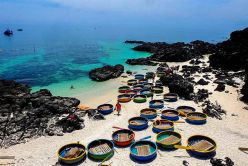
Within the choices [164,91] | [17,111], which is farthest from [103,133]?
[164,91]

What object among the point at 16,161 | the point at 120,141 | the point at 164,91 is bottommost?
the point at 16,161

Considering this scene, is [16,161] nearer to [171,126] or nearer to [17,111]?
[17,111]

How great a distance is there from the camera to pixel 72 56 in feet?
282

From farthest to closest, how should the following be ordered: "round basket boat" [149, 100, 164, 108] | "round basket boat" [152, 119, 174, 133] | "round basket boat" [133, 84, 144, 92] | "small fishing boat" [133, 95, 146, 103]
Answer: "round basket boat" [133, 84, 144, 92] → "small fishing boat" [133, 95, 146, 103] → "round basket boat" [149, 100, 164, 108] → "round basket boat" [152, 119, 174, 133]

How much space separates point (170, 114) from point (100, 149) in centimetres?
1045

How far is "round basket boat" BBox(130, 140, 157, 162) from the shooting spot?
69.3 feet

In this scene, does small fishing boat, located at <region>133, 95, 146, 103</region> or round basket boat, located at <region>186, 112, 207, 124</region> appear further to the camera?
small fishing boat, located at <region>133, 95, 146, 103</region>

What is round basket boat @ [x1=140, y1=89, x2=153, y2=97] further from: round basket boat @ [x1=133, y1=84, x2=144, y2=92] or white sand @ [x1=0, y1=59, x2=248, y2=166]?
white sand @ [x1=0, y1=59, x2=248, y2=166]

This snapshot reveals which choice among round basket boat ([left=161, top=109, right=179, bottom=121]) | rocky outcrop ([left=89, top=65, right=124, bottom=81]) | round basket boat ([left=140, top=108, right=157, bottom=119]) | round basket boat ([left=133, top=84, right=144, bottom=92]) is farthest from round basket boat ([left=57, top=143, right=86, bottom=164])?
rocky outcrop ([left=89, top=65, right=124, bottom=81])

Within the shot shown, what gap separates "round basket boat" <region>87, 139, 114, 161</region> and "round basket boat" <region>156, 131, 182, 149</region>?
4.60m

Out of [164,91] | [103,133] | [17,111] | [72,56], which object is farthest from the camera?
[72,56]

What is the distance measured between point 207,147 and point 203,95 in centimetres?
1459

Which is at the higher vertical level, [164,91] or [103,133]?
[164,91]

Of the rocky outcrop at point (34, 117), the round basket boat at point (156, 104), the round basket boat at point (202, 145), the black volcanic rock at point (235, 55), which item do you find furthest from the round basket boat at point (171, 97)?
the black volcanic rock at point (235, 55)
